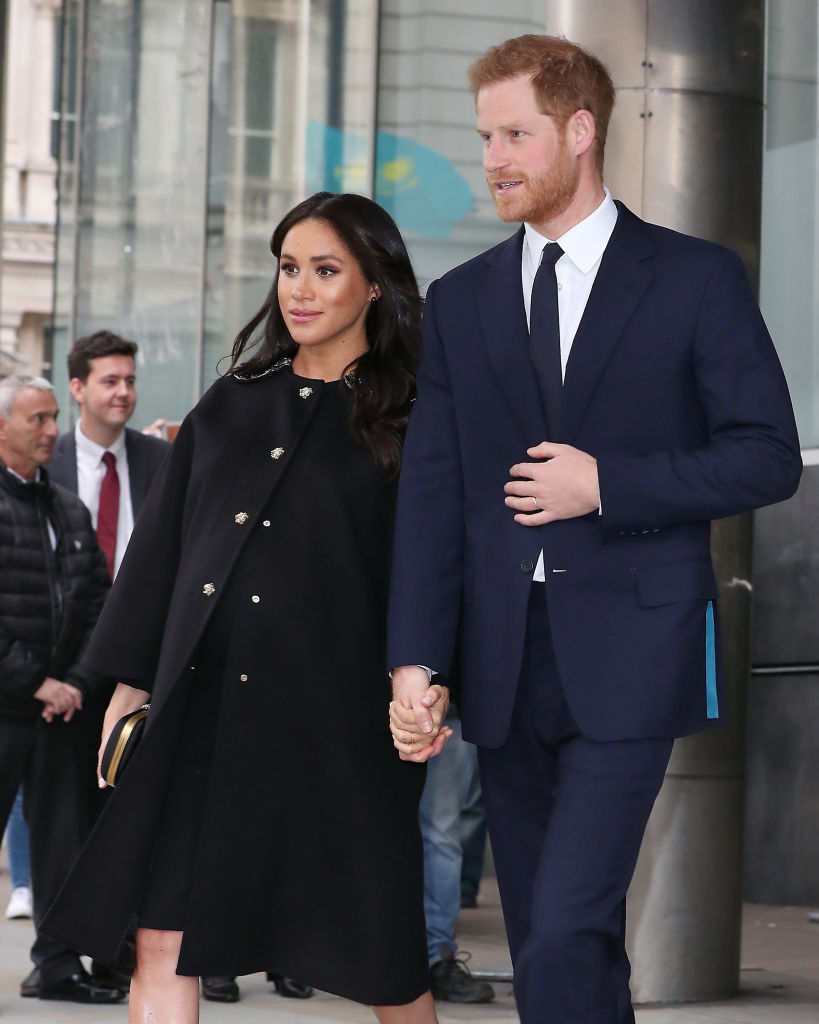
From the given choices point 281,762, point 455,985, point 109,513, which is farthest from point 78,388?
point 281,762

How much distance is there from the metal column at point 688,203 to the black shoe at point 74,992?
175cm

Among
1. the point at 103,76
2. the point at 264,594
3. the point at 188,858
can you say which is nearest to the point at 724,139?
the point at 264,594

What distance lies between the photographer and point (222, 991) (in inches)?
233

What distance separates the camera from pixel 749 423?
3283 millimetres

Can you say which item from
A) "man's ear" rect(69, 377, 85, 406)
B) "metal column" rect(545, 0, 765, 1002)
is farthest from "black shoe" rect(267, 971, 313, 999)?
"man's ear" rect(69, 377, 85, 406)

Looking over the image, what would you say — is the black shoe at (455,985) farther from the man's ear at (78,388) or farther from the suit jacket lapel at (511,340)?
the suit jacket lapel at (511,340)


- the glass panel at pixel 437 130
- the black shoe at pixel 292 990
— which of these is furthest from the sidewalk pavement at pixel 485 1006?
the glass panel at pixel 437 130

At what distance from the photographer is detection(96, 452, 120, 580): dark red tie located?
6.87 m

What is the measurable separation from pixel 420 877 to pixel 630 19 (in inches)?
119

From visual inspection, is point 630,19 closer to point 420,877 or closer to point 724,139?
point 724,139

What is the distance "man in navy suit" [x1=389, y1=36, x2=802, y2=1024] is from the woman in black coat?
37 centimetres

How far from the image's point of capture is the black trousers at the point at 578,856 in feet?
10.5

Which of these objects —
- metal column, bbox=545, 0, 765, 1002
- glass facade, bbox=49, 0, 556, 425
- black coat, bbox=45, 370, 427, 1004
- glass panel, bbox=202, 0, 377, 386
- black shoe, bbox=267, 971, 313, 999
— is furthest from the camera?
glass panel, bbox=202, 0, 377, 386

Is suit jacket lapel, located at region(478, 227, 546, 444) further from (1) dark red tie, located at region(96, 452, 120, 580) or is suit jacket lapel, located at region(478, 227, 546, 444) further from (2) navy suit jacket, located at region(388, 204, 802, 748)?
(1) dark red tie, located at region(96, 452, 120, 580)
